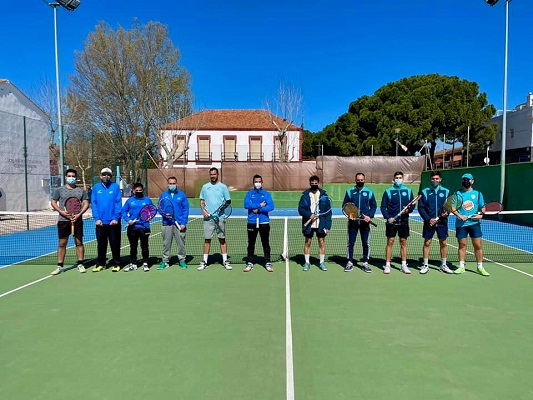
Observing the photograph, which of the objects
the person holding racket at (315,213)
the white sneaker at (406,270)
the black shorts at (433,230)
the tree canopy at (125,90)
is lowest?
the white sneaker at (406,270)

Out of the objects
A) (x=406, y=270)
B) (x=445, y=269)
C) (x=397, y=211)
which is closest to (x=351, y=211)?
(x=397, y=211)

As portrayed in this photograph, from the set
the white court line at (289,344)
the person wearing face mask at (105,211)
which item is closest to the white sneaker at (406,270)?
the white court line at (289,344)

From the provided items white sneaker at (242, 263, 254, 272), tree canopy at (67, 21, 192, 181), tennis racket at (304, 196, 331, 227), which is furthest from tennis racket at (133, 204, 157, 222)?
tree canopy at (67, 21, 192, 181)

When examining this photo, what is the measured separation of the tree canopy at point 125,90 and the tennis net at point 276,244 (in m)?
17.9

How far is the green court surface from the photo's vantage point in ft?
10.3

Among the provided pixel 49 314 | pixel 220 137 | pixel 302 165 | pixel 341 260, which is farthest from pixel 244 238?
pixel 220 137

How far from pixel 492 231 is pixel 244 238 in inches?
335

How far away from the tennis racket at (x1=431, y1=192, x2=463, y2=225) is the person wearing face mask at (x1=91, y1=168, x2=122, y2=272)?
5.92 meters

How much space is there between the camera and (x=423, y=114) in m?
42.2

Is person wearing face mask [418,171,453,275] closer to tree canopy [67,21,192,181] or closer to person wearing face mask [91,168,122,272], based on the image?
person wearing face mask [91,168,122,272]

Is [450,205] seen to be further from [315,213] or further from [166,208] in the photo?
[166,208]

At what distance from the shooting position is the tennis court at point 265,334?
10.3ft

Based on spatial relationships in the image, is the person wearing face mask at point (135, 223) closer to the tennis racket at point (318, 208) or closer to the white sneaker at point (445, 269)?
the tennis racket at point (318, 208)

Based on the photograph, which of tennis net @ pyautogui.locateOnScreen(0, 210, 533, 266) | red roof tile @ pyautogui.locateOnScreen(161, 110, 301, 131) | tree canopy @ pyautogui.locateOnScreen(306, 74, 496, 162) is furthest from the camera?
red roof tile @ pyautogui.locateOnScreen(161, 110, 301, 131)
